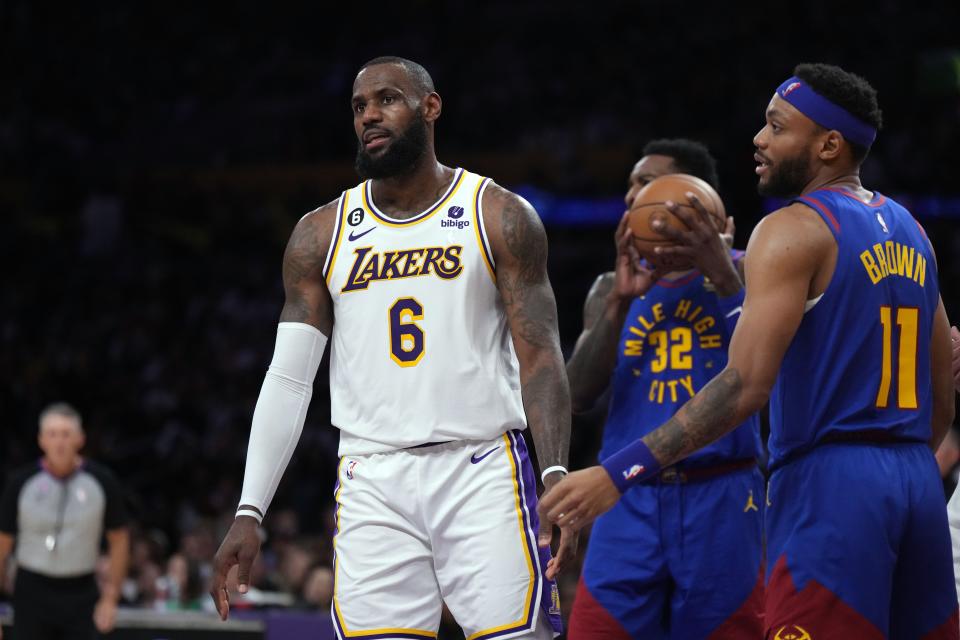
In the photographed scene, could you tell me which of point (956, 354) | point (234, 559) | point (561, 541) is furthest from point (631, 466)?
point (956, 354)

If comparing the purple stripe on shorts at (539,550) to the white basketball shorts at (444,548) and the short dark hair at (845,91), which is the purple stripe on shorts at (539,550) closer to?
the white basketball shorts at (444,548)

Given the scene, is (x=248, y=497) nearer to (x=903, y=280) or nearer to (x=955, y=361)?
(x=903, y=280)

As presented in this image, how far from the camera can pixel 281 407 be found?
4.20m

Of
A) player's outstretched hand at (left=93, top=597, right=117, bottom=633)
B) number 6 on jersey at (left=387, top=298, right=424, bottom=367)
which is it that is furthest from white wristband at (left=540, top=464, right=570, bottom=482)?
player's outstretched hand at (left=93, top=597, right=117, bottom=633)

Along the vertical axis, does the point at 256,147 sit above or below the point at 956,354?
above

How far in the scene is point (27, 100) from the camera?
1991 cm

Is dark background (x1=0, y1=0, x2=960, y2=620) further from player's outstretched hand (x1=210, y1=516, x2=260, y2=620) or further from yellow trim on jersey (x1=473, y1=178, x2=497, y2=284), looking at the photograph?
player's outstretched hand (x1=210, y1=516, x2=260, y2=620)

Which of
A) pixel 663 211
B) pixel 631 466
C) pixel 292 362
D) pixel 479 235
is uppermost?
pixel 663 211

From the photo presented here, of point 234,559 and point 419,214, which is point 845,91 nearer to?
point 419,214

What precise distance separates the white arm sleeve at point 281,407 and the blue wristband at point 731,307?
1.56m

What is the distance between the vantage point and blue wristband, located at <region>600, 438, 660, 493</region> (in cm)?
353

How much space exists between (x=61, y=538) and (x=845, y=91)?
6392mm

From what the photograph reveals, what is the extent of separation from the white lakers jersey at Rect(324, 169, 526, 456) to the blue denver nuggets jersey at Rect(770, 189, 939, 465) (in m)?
0.89

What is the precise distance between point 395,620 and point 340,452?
57cm
